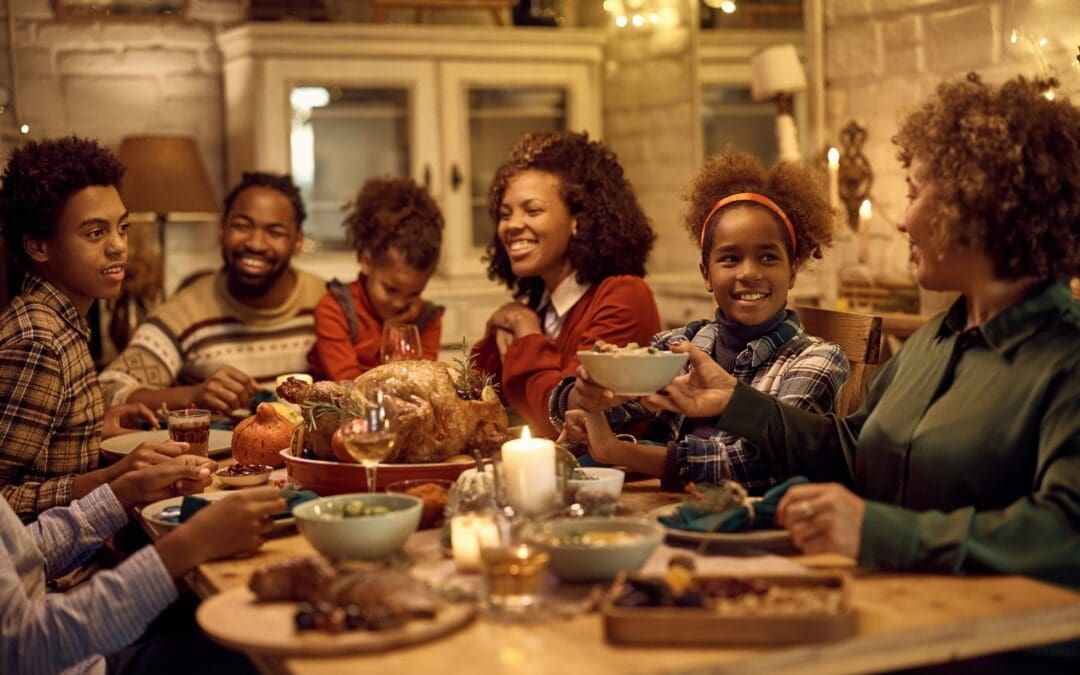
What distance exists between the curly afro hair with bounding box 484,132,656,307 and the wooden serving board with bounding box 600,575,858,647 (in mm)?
1963

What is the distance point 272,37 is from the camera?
5344 mm

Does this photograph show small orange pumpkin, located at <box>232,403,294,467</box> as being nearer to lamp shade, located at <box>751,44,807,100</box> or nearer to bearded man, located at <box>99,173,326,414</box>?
bearded man, located at <box>99,173,326,414</box>

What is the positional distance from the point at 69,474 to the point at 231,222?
1613 mm

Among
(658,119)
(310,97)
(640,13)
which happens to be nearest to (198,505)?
(310,97)

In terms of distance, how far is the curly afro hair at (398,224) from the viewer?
387cm

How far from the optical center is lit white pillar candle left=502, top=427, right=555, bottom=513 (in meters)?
1.91

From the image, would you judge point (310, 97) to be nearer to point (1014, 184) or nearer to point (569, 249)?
point (569, 249)

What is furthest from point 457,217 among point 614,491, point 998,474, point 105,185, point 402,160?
point 998,474

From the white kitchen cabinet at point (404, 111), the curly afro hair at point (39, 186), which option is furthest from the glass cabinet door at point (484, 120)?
the curly afro hair at point (39, 186)

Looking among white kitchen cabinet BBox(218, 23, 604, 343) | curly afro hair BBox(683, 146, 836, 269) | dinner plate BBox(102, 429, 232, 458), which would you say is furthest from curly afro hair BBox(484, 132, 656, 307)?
white kitchen cabinet BBox(218, 23, 604, 343)

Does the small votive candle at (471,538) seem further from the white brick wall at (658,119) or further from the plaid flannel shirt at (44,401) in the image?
the white brick wall at (658,119)

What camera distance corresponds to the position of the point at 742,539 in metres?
1.83

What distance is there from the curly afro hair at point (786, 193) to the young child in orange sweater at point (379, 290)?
1347 mm

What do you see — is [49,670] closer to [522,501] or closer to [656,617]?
[522,501]
